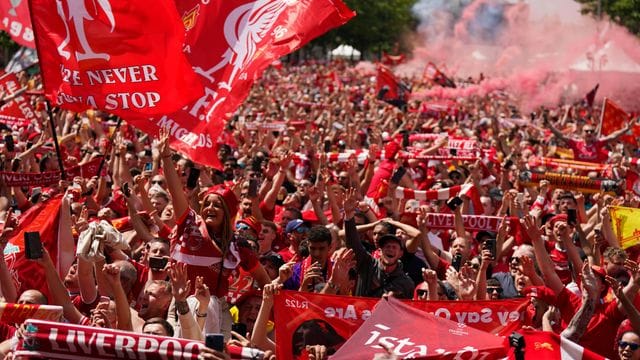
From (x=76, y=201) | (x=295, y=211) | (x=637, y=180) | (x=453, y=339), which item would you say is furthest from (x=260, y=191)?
(x=453, y=339)

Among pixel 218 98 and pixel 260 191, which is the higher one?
pixel 218 98

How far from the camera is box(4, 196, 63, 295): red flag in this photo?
693cm

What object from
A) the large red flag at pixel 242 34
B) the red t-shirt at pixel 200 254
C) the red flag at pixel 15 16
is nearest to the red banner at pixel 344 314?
the red t-shirt at pixel 200 254

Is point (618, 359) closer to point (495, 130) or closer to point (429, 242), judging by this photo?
point (429, 242)

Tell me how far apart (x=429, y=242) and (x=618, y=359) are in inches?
88.2

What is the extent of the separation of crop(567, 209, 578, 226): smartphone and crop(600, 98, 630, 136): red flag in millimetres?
9180

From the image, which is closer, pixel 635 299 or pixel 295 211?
pixel 635 299

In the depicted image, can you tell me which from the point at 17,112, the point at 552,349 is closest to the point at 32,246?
the point at 552,349

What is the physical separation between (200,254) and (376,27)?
264ft

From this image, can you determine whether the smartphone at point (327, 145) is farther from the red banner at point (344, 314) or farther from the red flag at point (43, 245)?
the red banner at point (344, 314)

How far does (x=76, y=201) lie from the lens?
9.59 metres

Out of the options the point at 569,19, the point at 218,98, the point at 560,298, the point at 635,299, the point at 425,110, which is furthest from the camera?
the point at 569,19

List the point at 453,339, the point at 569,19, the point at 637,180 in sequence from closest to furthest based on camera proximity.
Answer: the point at 453,339 < the point at 637,180 < the point at 569,19

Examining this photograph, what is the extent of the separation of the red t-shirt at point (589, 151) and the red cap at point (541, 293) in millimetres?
10263
